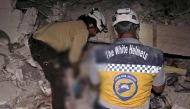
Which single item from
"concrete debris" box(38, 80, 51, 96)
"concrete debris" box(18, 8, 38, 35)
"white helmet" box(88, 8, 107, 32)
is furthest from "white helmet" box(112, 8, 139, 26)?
"concrete debris" box(18, 8, 38, 35)

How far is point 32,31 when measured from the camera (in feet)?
16.8

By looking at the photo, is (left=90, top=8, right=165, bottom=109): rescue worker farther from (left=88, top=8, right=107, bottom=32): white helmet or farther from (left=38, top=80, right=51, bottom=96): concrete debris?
(left=38, top=80, right=51, bottom=96): concrete debris

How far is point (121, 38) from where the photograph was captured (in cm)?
297

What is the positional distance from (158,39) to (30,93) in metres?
1.65

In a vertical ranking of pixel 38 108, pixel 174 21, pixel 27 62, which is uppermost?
pixel 174 21

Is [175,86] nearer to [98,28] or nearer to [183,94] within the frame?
[183,94]

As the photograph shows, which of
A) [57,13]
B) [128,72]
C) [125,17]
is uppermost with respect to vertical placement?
[125,17]

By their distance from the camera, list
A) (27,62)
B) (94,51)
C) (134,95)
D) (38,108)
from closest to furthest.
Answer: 1. (94,51)
2. (134,95)
3. (38,108)
4. (27,62)

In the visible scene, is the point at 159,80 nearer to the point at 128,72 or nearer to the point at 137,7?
the point at 128,72

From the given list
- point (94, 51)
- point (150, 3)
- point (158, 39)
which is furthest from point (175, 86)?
point (94, 51)

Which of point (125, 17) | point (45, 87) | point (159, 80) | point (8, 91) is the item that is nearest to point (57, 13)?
point (45, 87)

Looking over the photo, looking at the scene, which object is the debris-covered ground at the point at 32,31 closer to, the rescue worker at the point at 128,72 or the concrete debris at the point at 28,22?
the concrete debris at the point at 28,22

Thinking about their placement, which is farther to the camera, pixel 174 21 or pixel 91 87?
pixel 174 21

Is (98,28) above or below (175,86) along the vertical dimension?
above
